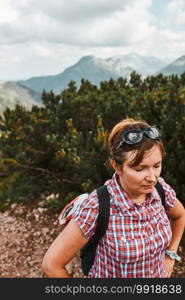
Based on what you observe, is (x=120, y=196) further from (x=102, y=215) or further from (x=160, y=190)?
(x=160, y=190)

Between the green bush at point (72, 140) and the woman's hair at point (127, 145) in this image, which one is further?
the green bush at point (72, 140)

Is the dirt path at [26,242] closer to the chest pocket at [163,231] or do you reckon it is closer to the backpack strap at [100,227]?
the chest pocket at [163,231]

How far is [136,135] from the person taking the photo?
1.80 metres

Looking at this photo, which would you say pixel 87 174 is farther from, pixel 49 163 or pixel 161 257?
pixel 161 257

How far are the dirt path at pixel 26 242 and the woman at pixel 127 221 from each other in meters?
2.67

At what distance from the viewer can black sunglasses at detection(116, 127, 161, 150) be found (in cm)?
178

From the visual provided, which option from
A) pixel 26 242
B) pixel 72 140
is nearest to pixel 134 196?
pixel 72 140

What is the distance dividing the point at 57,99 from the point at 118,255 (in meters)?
5.90

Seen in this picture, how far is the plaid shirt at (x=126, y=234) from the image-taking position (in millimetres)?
1774

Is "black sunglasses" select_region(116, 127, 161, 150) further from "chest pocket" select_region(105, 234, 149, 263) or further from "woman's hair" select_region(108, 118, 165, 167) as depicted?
"chest pocket" select_region(105, 234, 149, 263)

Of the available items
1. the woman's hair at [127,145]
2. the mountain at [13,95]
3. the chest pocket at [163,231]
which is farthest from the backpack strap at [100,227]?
the mountain at [13,95]

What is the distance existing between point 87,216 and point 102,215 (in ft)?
0.29

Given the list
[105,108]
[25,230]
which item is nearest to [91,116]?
[105,108]

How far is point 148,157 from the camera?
1771 millimetres
